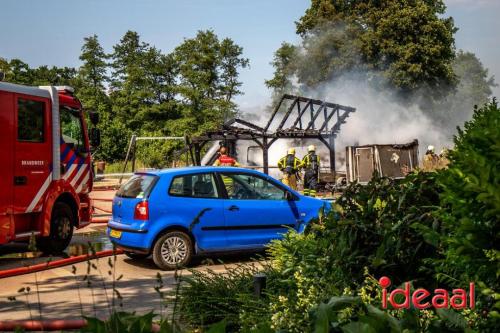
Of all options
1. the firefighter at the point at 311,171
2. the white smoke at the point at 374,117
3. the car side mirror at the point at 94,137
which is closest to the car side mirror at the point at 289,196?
the car side mirror at the point at 94,137

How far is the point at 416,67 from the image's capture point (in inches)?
1510

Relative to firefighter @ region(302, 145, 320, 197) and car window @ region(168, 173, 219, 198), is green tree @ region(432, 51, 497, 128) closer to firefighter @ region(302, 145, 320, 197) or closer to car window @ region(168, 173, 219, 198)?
firefighter @ region(302, 145, 320, 197)

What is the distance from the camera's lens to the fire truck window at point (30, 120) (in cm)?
938

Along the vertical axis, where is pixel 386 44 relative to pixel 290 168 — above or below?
above

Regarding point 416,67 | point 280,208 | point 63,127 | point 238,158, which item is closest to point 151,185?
point 280,208

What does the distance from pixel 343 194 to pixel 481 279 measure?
1.38 metres

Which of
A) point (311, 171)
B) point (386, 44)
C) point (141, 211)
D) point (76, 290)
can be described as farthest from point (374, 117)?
point (76, 290)

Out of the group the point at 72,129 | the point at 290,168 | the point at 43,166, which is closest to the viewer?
the point at 43,166

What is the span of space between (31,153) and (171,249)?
3.08m

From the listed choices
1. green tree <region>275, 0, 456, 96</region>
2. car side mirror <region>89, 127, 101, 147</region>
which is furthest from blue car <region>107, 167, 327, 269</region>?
green tree <region>275, 0, 456, 96</region>

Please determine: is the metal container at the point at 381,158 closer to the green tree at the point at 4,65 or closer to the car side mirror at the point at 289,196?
the car side mirror at the point at 289,196

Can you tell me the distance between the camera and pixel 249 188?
9188 mm

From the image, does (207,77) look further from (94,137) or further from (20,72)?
(94,137)

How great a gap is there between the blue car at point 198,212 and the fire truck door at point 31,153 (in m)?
1.55
